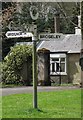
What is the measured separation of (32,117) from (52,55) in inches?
893

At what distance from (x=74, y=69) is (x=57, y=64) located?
169 centimetres

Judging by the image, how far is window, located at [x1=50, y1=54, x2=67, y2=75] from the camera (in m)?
32.5

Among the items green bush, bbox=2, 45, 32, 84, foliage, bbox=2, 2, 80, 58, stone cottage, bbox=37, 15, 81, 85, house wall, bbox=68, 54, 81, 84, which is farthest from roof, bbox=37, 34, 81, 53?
green bush, bbox=2, 45, 32, 84

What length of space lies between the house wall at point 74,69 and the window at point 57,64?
452mm

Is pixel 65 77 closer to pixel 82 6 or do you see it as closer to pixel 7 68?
pixel 7 68

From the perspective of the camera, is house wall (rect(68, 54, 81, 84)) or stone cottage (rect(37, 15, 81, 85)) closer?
stone cottage (rect(37, 15, 81, 85))

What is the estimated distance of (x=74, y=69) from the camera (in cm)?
3209

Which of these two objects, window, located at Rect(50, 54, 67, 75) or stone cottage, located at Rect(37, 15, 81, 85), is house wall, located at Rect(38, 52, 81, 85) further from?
window, located at Rect(50, 54, 67, 75)

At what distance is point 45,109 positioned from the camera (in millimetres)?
12086

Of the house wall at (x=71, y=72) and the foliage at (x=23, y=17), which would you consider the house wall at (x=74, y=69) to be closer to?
the house wall at (x=71, y=72)

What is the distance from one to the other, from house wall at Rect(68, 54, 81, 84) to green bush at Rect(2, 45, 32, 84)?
10.3 feet

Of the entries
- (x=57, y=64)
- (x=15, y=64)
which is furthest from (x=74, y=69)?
(x=15, y=64)

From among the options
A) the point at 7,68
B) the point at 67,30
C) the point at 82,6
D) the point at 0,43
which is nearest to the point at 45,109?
the point at 82,6

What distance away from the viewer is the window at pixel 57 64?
32500 millimetres
